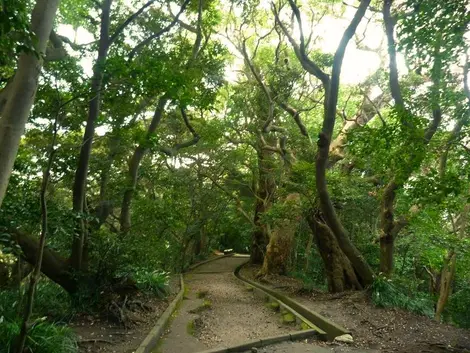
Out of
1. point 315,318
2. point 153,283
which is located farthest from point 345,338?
point 153,283

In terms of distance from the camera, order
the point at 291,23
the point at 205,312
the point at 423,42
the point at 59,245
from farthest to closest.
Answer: the point at 291,23 < the point at 205,312 < the point at 59,245 < the point at 423,42

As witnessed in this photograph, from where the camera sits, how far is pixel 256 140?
15.3 metres

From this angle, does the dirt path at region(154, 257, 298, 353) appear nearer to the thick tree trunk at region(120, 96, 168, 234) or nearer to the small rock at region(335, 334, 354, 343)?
the small rock at region(335, 334, 354, 343)

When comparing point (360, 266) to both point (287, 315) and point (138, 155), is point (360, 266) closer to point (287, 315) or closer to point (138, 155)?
point (287, 315)

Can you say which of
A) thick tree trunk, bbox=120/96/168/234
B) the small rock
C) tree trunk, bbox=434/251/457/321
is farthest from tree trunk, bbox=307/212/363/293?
tree trunk, bbox=434/251/457/321

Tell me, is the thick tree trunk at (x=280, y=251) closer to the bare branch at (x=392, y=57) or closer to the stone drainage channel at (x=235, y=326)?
the stone drainage channel at (x=235, y=326)

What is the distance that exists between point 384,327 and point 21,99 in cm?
777

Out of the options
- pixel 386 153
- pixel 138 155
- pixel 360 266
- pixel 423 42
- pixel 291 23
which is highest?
pixel 291 23

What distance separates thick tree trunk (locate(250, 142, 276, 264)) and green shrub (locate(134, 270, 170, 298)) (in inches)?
261

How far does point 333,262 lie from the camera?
10406mm

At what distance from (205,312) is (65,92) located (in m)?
6.23

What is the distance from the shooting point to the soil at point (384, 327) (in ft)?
21.5

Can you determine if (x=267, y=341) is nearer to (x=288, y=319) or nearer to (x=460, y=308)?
(x=288, y=319)

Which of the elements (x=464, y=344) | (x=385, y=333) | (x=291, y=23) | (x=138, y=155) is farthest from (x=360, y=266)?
(x=291, y=23)
